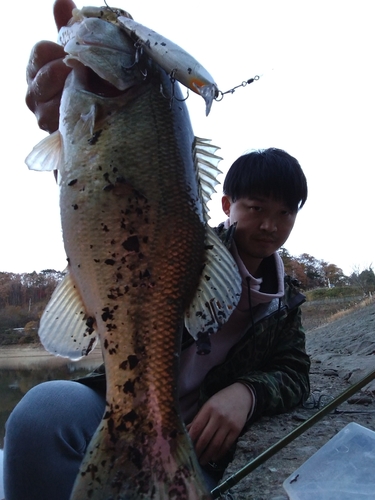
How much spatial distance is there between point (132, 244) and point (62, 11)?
1177 millimetres

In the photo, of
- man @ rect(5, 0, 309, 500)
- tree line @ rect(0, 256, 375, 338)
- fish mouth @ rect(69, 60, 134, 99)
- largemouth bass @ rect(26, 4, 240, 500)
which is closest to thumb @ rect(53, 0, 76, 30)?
man @ rect(5, 0, 309, 500)

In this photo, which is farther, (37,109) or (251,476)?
(251,476)

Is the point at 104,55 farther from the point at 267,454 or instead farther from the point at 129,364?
the point at 267,454

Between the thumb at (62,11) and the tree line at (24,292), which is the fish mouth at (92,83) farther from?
the tree line at (24,292)

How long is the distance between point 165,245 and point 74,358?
1.58 ft

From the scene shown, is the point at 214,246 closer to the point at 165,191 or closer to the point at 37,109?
the point at 165,191

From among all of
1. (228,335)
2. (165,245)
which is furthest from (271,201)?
(165,245)

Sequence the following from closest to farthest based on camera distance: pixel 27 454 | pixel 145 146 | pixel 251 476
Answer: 1. pixel 145 146
2. pixel 27 454
3. pixel 251 476

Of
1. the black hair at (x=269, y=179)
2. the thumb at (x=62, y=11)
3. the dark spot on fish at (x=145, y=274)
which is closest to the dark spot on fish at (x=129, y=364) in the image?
the dark spot on fish at (x=145, y=274)

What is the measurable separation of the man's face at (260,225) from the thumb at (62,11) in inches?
48.9

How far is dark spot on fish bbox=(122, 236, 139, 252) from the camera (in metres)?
1.31

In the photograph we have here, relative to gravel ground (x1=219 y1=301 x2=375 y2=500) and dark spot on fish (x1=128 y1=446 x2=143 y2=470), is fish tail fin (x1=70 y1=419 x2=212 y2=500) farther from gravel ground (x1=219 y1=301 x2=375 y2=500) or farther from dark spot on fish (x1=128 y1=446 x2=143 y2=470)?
gravel ground (x1=219 y1=301 x2=375 y2=500)

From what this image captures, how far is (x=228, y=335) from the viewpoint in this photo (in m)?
2.27

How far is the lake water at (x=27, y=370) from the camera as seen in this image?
52.1 ft
